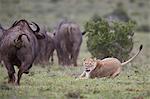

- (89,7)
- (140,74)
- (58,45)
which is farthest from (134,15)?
(140,74)

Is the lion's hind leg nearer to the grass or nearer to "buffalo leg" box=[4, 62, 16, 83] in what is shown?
the grass

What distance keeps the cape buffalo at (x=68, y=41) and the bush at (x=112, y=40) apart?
0.55m

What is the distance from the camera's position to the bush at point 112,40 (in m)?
20.6

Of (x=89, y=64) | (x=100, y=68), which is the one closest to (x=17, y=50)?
(x=89, y=64)

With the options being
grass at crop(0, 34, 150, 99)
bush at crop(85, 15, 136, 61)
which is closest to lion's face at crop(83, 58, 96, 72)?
grass at crop(0, 34, 150, 99)

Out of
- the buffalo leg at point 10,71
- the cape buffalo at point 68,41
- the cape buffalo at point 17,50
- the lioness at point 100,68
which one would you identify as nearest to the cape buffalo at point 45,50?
the cape buffalo at point 68,41

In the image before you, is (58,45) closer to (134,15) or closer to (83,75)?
(83,75)

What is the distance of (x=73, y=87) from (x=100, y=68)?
2259 millimetres

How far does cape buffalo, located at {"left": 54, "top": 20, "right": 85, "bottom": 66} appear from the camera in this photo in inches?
829

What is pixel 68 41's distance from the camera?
21203mm

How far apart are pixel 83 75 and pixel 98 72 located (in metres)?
0.41

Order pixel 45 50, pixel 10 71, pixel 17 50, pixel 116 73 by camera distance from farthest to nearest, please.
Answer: pixel 45 50 → pixel 116 73 → pixel 10 71 → pixel 17 50

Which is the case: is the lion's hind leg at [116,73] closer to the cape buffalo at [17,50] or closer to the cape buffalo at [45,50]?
the cape buffalo at [17,50]

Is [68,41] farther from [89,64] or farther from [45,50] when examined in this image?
[89,64]
